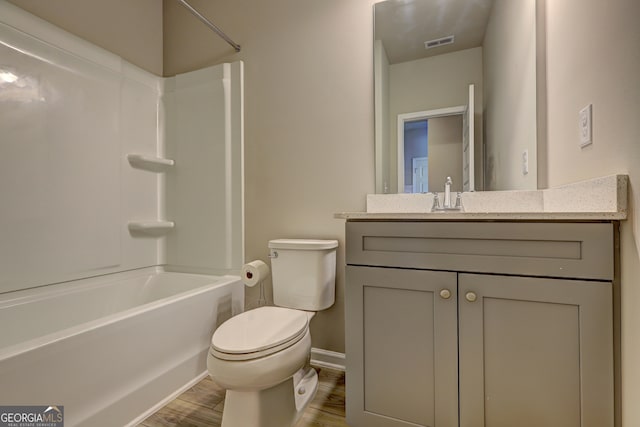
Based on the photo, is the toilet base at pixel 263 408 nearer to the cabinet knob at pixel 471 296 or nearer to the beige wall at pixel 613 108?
the cabinet knob at pixel 471 296

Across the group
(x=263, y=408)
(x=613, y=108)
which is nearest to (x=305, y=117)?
(x=613, y=108)

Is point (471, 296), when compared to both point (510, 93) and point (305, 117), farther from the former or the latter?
point (305, 117)

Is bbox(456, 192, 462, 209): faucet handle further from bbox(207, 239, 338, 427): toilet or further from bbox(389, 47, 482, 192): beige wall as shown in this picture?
bbox(207, 239, 338, 427): toilet

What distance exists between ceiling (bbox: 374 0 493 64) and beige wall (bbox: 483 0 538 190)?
8 centimetres

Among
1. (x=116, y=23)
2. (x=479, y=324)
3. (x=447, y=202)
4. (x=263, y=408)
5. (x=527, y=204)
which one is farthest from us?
(x=116, y=23)

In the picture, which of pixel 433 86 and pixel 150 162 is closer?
pixel 433 86

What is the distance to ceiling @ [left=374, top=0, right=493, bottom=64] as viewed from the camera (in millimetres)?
1573

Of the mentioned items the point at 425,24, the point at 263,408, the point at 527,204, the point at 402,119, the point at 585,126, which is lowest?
the point at 263,408

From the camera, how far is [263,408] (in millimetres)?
1235

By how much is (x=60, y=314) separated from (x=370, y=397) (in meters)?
1.74

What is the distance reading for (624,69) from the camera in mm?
824

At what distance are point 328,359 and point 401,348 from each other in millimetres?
884

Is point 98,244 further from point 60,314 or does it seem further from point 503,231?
point 503,231

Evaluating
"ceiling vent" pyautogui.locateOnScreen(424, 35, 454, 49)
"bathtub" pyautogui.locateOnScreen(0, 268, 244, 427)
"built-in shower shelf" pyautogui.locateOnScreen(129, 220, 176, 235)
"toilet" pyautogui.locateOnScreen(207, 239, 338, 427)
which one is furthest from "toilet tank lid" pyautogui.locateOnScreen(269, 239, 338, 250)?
"ceiling vent" pyautogui.locateOnScreen(424, 35, 454, 49)
